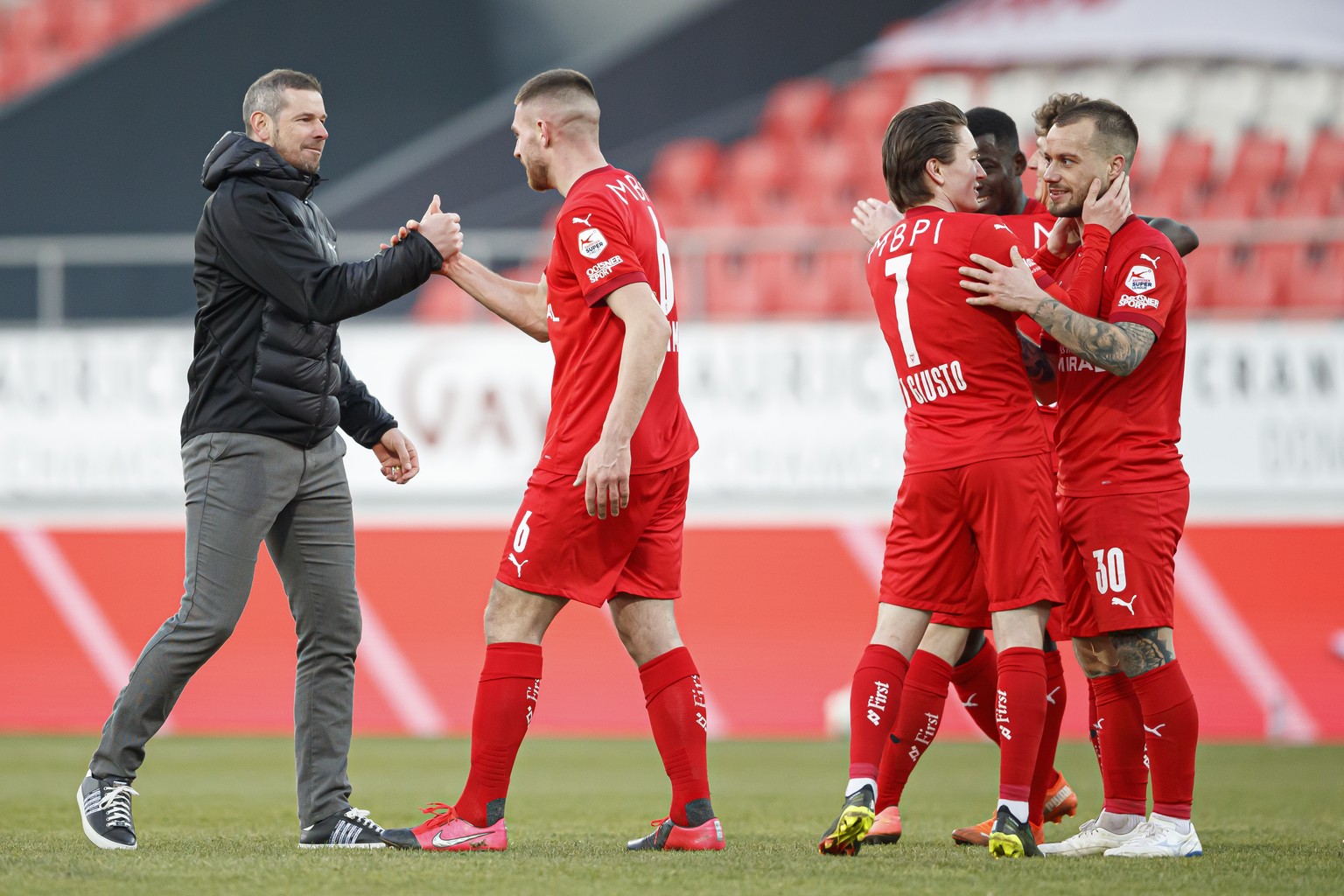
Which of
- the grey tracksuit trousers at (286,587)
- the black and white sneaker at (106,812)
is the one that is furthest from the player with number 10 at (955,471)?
the black and white sneaker at (106,812)

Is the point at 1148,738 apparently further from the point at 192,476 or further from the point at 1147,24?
the point at 1147,24

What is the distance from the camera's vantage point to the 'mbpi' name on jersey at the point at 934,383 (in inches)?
160

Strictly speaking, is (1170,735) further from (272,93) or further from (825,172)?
(825,172)

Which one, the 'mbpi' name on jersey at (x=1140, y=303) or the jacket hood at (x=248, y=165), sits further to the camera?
the jacket hood at (x=248, y=165)

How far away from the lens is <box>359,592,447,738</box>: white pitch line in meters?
10.6

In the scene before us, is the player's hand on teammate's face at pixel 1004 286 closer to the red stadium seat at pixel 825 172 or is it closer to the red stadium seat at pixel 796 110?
the red stadium seat at pixel 825 172

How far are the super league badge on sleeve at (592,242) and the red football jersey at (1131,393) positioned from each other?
1336mm

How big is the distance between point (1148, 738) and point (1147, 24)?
39.0ft

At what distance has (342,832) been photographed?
13.9 ft

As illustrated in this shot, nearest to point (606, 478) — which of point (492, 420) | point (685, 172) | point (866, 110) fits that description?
point (492, 420)

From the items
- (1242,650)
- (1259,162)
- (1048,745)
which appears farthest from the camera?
(1259,162)

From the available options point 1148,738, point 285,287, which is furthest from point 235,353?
point 1148,738

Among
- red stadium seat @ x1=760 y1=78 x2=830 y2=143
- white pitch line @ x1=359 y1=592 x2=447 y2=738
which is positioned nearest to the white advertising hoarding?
white pitch line @ x1=359 y1=592 x2=447 y2=738

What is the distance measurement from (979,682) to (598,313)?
1765 millimetres
